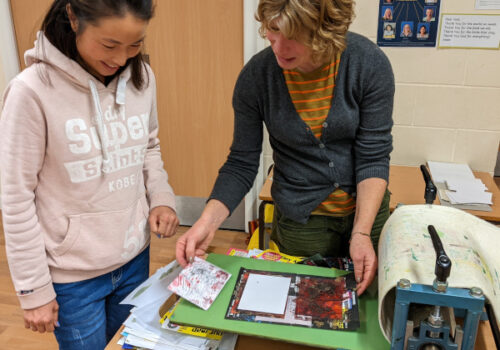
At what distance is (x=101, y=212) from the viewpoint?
1.12 meters

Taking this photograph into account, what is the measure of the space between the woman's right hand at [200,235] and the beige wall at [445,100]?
153cm

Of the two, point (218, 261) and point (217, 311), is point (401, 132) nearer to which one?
point (218, 261)

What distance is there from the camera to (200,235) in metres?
1.11

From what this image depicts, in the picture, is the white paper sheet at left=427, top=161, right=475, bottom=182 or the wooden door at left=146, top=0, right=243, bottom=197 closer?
the white paper sheet at left=427, top=161, right=475, bottom=182

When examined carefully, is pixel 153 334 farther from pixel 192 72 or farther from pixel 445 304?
pixel 192 72

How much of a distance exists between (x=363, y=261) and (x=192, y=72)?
201 centimetres

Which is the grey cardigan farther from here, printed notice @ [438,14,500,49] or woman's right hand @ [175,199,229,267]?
printed notice @ [438,14,500,49]

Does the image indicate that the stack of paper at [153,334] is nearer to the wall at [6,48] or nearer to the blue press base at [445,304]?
the blue press base at [445,304]

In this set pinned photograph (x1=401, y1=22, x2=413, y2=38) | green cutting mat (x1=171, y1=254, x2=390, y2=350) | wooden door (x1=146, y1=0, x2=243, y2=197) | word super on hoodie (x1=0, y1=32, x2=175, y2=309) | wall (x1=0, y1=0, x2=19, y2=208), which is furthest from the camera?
wall (x1=0, y1=0, x2=19, y2=208)

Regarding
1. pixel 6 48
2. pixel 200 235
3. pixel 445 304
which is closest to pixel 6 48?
pixel 6 48

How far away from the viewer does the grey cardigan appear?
1.12 m

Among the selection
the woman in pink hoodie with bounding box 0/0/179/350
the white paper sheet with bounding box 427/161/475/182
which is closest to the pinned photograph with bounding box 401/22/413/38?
the white paper sheet with bounding box 427/161/475/182

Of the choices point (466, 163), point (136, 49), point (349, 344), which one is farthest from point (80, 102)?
point (466, 163)

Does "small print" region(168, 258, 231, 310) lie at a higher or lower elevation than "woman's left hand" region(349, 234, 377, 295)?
lower
